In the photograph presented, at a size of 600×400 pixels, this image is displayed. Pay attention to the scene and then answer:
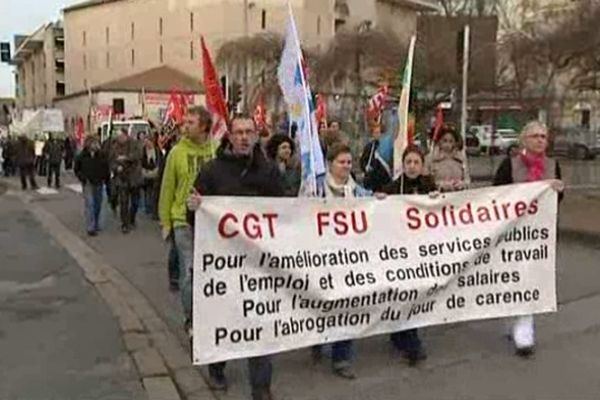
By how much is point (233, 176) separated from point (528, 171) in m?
2.51

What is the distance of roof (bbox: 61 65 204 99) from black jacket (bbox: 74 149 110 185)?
199 ft

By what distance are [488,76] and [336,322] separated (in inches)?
1333

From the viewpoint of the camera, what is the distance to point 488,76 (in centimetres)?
3906

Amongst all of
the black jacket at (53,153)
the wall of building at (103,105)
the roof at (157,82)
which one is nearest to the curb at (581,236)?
the black jacket at (53,153)

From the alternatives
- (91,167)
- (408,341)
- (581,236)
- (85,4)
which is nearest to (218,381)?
(408,341)

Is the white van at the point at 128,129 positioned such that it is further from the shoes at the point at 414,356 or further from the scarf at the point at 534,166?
the shoes at the point at 414,356

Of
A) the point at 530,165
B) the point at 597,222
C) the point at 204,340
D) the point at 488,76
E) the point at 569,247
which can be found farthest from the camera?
the point at 488,76

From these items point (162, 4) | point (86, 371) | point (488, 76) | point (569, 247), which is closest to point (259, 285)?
point (86, 371)

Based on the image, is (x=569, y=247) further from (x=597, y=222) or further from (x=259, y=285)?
(x=259, y=285)

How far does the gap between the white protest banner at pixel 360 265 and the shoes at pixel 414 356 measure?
0.89 ft

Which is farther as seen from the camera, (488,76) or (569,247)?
(488,76)

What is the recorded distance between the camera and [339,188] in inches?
267

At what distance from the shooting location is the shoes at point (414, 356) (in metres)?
6.93

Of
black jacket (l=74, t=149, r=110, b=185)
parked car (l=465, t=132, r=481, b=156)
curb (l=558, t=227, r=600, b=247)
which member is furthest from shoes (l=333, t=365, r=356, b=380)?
parked car (l=465, t=132, r=481, b=156)
